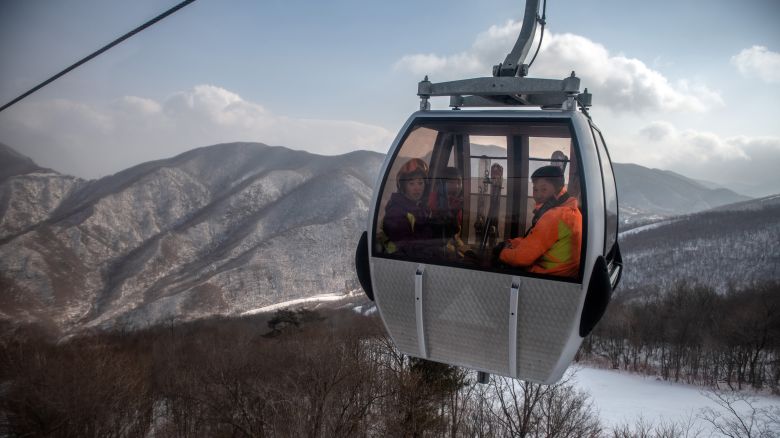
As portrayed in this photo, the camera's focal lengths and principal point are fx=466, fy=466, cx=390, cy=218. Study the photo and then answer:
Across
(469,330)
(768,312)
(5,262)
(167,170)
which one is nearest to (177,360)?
(469,330)

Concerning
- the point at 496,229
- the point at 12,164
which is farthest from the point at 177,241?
the point at 496,229

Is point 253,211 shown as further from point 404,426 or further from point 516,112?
point 516,112

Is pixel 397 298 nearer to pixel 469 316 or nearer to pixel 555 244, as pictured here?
pixel 469 316

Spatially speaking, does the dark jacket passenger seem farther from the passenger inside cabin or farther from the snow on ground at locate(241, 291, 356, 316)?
the snow on ground at locate(241, 291, 356, 316)

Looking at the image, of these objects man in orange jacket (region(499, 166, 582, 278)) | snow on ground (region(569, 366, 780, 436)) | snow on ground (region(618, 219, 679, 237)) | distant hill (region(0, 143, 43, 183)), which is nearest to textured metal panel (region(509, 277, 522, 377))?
man in orange jacket (region(499, 166, 582, 278))

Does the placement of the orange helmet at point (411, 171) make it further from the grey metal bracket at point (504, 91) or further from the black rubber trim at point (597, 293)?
the black rubber trim at point (597, 293)

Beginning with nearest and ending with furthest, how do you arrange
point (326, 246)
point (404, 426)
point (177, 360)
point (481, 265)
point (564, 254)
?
1. point (564, 254)
2. point (481, 265)
3. point (404, 426)
4. point (177, 360)
5. point (326, 246)

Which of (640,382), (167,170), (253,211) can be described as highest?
(167,170)
